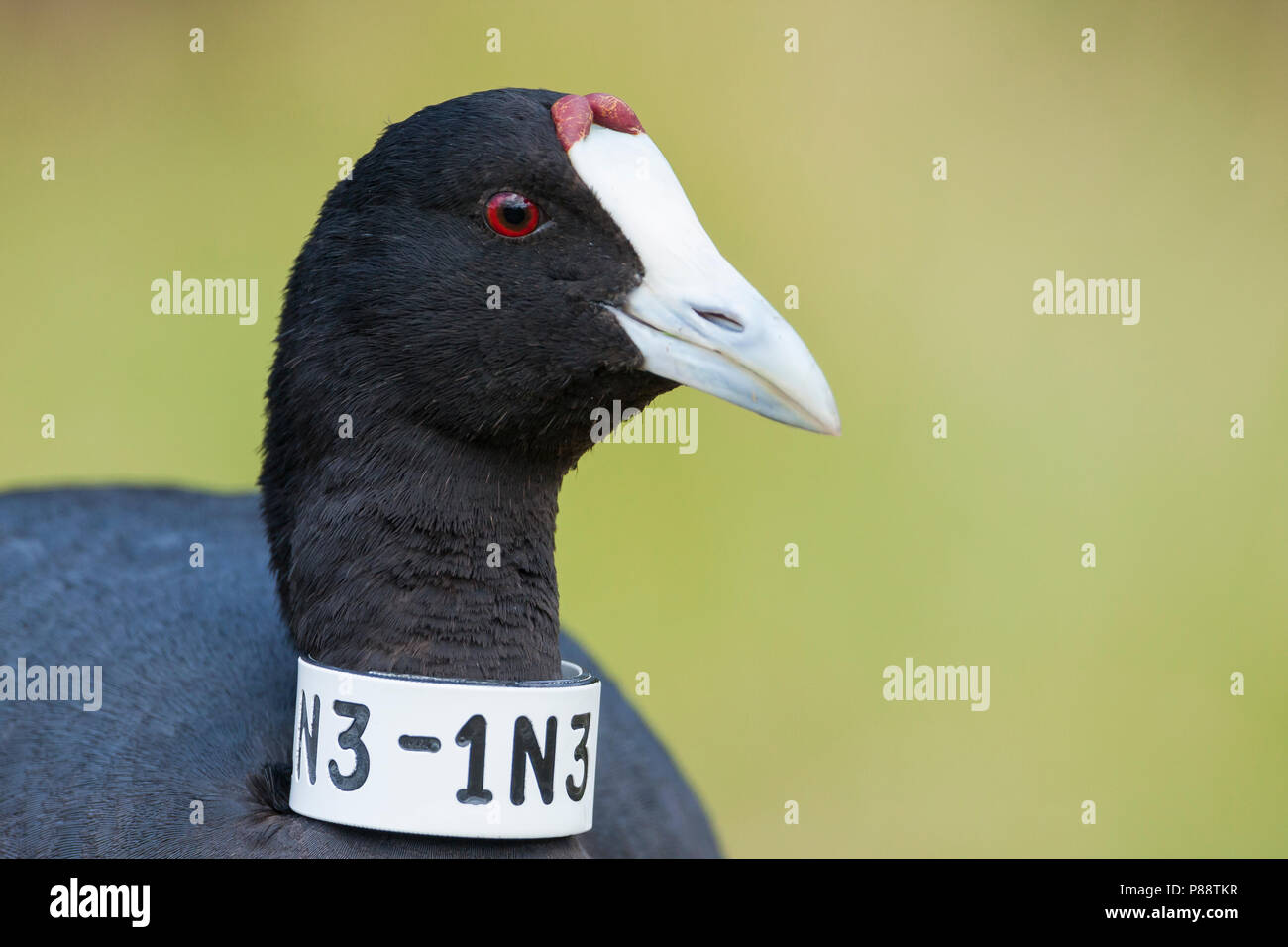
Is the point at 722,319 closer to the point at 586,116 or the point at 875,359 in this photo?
the point at 586,116

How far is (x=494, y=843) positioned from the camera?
6.66ft

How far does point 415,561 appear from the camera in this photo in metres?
2.05

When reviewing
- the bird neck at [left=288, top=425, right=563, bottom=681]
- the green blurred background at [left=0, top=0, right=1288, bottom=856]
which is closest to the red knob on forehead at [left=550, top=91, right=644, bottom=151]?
the bird neck at [left=288, top=425, right=563, bottom=681]

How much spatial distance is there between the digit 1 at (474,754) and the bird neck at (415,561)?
0.08 metres

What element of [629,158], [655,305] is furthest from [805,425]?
[629,158]

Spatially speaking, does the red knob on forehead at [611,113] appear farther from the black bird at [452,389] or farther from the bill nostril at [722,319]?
the bill nostril at [722,319]

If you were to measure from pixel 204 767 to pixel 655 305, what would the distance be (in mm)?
921

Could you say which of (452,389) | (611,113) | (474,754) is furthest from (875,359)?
(474,754)

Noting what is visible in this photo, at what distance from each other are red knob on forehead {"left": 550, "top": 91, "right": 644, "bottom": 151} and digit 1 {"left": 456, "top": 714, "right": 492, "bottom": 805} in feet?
2.59

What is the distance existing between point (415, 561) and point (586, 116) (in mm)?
656

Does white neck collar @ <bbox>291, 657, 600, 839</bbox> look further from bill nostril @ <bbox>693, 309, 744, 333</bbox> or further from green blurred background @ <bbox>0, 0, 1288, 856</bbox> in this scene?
green blurred background @ <bbox>0, 0, 1288, 856</bbox>

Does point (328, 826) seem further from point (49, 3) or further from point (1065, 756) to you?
point (49, 3)

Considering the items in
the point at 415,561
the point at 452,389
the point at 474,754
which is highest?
the point at 452,389

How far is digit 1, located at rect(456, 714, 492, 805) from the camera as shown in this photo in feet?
6.51
